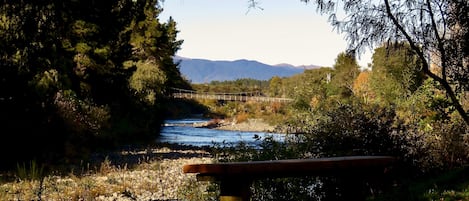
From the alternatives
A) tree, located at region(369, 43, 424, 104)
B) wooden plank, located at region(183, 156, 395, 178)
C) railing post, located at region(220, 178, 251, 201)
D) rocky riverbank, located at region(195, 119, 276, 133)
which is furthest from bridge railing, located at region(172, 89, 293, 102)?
railing post, located at region(220, 178, 251, 201)

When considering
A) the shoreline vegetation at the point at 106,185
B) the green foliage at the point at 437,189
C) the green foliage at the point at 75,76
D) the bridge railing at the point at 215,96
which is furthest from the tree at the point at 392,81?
the bridge railing at the point at 215,96

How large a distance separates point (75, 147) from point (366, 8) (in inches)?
584

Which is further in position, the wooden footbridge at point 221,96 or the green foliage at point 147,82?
the wooden footbridge at point 221,96

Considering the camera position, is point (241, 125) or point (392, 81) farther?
point (241, 125)

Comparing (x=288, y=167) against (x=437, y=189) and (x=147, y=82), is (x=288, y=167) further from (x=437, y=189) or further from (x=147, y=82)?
(x=147, y=82)

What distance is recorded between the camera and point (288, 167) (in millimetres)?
3895

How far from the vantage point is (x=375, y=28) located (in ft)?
21.4

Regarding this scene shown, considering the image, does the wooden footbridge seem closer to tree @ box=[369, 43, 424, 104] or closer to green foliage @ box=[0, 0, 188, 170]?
green foliage @ box=[0, 0, 188, 170]

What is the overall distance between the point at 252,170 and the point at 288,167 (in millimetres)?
352

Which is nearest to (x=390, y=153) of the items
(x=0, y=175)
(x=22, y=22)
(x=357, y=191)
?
(x=357, y=191)

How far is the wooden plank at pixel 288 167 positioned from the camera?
357cm

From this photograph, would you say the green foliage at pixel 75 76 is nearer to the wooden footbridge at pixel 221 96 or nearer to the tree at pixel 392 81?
the tree at pixel 392 81

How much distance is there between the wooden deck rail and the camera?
11.7 feet

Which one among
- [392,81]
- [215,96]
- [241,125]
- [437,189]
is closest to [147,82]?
[392,81]
